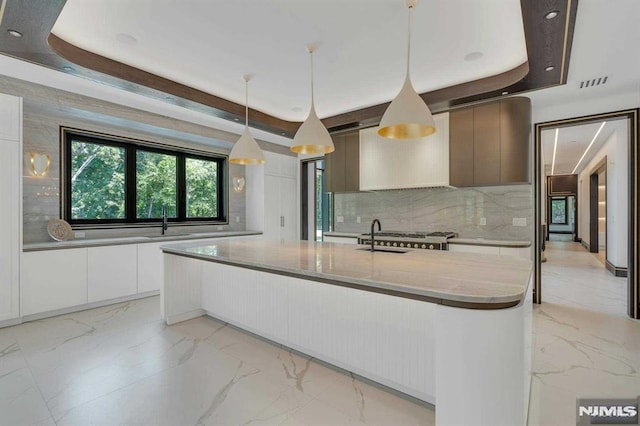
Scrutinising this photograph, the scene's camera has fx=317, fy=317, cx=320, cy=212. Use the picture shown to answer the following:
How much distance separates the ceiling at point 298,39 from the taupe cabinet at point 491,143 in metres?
0.49

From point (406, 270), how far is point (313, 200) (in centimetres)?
490

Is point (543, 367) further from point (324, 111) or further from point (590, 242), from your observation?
point (590, 242)

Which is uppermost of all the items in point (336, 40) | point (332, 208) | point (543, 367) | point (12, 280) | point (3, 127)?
point (336, 40)

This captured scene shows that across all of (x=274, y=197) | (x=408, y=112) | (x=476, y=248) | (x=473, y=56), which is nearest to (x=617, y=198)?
(x=476, y=248)

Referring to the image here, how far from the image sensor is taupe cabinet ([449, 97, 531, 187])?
369 centimetres

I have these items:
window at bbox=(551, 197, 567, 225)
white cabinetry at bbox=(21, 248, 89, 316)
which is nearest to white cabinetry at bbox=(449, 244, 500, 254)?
white cabinetry at bbox=(21, 248, 89, 316)

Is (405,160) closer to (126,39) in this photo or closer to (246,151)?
(246,151)

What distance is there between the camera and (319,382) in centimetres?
215

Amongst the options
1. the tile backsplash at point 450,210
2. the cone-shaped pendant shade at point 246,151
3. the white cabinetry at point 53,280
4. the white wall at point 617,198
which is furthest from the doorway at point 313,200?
the white wall at point 617,198

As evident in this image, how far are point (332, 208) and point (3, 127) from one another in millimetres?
4379

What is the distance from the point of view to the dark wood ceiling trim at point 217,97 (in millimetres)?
2023

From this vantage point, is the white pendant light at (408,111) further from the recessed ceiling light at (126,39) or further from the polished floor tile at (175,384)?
the recessed ceiling light at (126,39)

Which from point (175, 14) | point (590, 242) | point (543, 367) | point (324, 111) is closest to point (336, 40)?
point (175, 14)

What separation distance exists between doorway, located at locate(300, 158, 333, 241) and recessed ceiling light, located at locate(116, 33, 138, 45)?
3.96 m
